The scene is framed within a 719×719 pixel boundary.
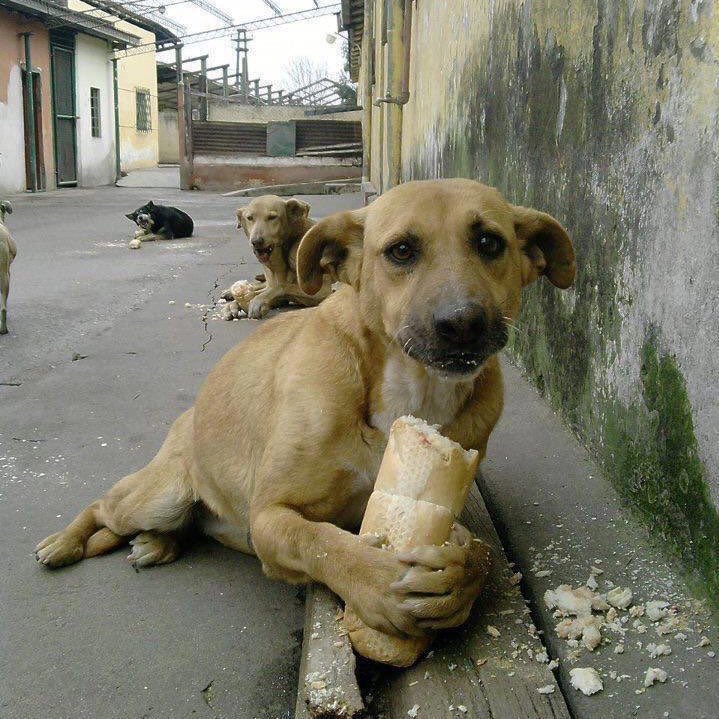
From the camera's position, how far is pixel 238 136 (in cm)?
2555

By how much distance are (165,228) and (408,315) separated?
11637mm

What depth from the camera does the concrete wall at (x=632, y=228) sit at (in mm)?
1939

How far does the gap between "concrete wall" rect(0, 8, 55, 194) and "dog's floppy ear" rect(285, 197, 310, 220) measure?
15601 millimetres

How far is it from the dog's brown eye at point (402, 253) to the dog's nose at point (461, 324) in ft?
0.99

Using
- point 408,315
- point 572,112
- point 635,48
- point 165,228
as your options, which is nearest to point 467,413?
point 408,315

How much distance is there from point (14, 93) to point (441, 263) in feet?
74.8

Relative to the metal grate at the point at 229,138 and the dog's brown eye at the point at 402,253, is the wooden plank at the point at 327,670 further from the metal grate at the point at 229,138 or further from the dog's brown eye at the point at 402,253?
the metal grate at the point at 229,138

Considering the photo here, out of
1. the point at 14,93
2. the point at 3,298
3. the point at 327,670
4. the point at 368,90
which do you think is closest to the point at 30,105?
the point at 14,93

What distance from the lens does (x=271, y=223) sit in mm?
8133

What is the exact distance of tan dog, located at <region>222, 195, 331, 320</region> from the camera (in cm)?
726

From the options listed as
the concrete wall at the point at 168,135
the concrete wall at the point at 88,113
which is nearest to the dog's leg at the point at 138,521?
the concrete wall at the point at 88,113

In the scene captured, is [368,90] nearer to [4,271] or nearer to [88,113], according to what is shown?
[88,113]

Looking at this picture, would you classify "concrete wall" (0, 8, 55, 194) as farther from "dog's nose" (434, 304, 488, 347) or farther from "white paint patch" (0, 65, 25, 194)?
"dog's nose" (434, 304, 488, 347)

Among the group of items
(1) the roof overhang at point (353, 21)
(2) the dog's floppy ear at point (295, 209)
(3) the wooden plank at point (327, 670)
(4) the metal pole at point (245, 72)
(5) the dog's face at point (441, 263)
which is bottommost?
(3) the wooden plank at point (327, 670)
